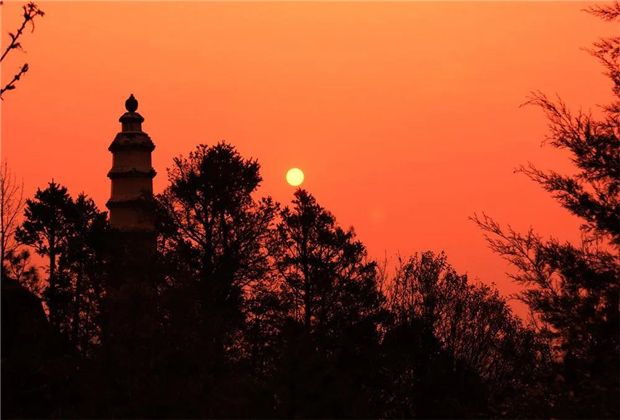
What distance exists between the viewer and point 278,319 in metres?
43.4

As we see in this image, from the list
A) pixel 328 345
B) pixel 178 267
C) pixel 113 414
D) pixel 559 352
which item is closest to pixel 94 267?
pixel 178 267

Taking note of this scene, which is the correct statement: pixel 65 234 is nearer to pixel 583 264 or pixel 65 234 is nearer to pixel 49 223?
pixel 49 223

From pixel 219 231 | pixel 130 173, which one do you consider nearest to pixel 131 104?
pixel 130 173

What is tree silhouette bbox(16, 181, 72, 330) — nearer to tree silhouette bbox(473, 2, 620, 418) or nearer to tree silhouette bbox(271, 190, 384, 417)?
tree silhouette bbox(271, 190, 384, 417)

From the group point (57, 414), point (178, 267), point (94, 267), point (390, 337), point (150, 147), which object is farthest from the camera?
point (150, 147)

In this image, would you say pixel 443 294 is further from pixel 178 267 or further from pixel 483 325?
pixel 178 267

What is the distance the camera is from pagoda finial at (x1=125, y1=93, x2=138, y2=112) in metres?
58.6

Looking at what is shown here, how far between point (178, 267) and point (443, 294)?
1512cm

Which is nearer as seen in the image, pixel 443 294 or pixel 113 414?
pixel 113 414

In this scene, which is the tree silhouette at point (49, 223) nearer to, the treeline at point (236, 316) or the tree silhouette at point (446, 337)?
the treeline at point (236, 316)

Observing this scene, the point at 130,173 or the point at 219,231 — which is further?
the point at 130,173

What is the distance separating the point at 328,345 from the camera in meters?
42.3

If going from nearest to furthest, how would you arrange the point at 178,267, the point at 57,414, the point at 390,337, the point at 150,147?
the point at 57,414, the point at 178,267, the point at 390,337, the point at 150,147

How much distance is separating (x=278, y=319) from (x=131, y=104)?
20.2 metres
